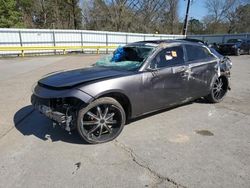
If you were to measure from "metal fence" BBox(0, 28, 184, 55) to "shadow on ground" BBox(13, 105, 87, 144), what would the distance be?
51.0 ft

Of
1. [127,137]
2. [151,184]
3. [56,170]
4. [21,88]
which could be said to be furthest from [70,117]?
[21,88]

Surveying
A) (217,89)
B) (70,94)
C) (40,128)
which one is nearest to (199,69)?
(217,89)

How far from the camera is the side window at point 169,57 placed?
15.2ft

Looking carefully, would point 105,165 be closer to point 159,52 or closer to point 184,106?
point 159,52

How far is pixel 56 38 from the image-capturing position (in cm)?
2291

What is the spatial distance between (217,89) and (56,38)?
64.5 feet

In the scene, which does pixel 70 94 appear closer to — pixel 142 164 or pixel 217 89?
pixel 142 164

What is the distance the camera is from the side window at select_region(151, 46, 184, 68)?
183 inches

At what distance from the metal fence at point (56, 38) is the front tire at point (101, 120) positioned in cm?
1753

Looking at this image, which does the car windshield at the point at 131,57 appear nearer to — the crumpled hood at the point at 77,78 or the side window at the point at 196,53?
the crumpled hood at the point at 77,78

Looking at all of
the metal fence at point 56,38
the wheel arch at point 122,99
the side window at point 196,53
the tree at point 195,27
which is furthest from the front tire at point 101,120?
the tree at point 195,27

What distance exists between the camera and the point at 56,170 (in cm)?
324

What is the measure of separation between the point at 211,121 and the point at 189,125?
557 millimetres

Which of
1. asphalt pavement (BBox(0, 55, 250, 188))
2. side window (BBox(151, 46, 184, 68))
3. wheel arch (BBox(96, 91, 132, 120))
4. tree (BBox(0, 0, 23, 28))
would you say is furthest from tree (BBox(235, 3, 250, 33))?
wheel arch (BBox(96, 91, 132, 120))
